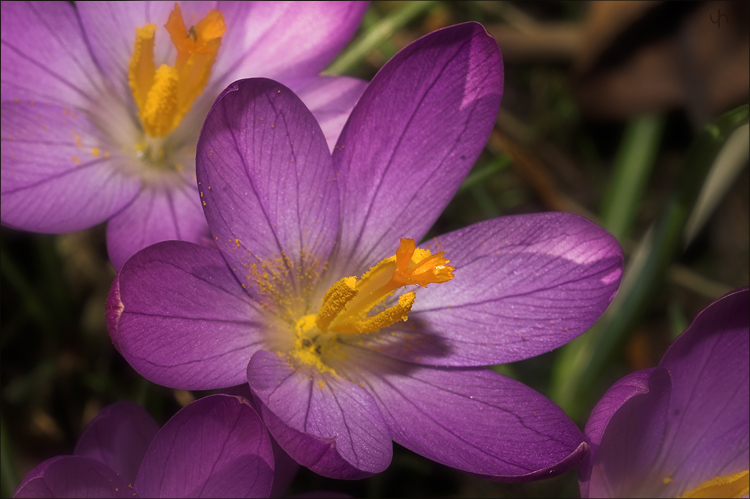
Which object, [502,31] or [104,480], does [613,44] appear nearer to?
[502,31]

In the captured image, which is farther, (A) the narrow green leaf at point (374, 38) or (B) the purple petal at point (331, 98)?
(A) the narrow green leaf at point (374, 38)

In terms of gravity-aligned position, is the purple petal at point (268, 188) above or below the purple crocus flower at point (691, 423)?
above

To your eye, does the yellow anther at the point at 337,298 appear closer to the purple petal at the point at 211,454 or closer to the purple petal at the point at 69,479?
the purple petal at the point at 211,454

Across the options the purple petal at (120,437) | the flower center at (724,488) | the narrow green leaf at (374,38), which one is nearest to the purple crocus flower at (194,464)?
the purple petal at (120,437)

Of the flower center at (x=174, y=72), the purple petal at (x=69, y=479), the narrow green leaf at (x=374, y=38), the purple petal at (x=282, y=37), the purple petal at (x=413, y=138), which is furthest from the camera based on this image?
the narrow green leaf at (x=374, y=38)

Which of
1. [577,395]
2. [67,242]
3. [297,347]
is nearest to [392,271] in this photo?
[297,347]

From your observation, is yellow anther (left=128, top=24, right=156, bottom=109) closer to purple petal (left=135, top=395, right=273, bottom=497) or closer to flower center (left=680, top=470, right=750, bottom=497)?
purple petal (left=135, top=395, right=273, bottom=497)
